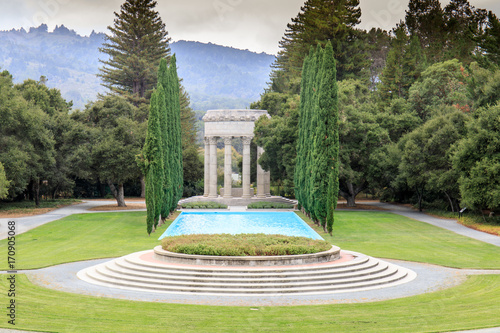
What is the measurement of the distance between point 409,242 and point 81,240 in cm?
1941

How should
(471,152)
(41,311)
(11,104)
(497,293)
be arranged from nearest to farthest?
1. (41,311)
2. (497,293)
3. (471,152)
4. (11,104)

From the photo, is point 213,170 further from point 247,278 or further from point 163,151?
point 247,278

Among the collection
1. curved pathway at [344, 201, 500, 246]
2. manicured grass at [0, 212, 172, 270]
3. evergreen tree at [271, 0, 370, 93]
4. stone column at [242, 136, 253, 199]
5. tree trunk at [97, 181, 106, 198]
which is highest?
evergreen tree at [271, 0, 370, 93]

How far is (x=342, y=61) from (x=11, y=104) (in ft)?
134

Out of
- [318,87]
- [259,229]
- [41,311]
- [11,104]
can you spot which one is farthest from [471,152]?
[11,104]

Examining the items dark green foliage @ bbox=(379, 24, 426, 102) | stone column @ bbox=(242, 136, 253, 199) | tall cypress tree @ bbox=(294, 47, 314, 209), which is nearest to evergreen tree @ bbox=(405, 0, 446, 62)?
dark green foliage @ bbox=(379, 24, 426, 102)

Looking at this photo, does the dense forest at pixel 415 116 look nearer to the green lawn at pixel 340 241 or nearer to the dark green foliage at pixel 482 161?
the dark green foliage at pixel 482 161

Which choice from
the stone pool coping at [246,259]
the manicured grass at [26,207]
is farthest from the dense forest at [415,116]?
the manicured grass at [26,207]

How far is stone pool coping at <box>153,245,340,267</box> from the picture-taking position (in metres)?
18.3

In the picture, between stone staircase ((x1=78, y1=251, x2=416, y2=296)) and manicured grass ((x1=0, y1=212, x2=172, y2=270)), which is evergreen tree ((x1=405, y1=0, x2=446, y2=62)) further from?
stone staircase ((x1=78, y1=251, x2=416, y2=296))

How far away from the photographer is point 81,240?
3031cm

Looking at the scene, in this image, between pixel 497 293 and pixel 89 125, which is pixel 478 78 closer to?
pixel 497 293

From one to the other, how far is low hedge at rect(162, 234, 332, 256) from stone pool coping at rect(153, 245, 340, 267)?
1.53 feet

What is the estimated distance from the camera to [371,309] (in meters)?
14.3
